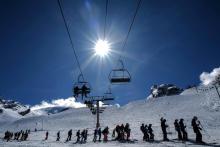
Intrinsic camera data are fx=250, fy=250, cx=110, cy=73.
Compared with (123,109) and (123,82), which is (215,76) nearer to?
(123,109)

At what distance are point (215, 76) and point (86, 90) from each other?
11936 cm

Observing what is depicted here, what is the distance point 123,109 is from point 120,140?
217 ft

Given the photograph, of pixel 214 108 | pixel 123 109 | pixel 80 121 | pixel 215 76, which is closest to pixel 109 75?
pixel 214 108

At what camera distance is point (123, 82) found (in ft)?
67.6

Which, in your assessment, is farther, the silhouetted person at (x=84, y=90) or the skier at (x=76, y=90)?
the silhouetted person at (x=84, y=90)

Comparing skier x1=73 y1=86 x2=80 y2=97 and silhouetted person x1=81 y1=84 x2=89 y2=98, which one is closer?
skier x1=73 y1=86 x2=80 y2=97

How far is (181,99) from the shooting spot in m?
81.0

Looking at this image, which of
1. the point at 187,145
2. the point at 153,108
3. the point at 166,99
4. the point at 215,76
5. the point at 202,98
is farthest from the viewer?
the point at 215,76

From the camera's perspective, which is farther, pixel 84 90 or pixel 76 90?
pixel 84 90

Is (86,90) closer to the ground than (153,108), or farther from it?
closer to the ground

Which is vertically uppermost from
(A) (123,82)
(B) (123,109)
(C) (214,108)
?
(B) (123,109)

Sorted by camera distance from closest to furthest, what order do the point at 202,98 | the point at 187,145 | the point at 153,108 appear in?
the point at 187,145
the point at 202,98
the point at 153,108

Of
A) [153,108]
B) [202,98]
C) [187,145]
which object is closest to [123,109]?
[153,108]

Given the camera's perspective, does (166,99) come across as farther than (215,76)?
No
